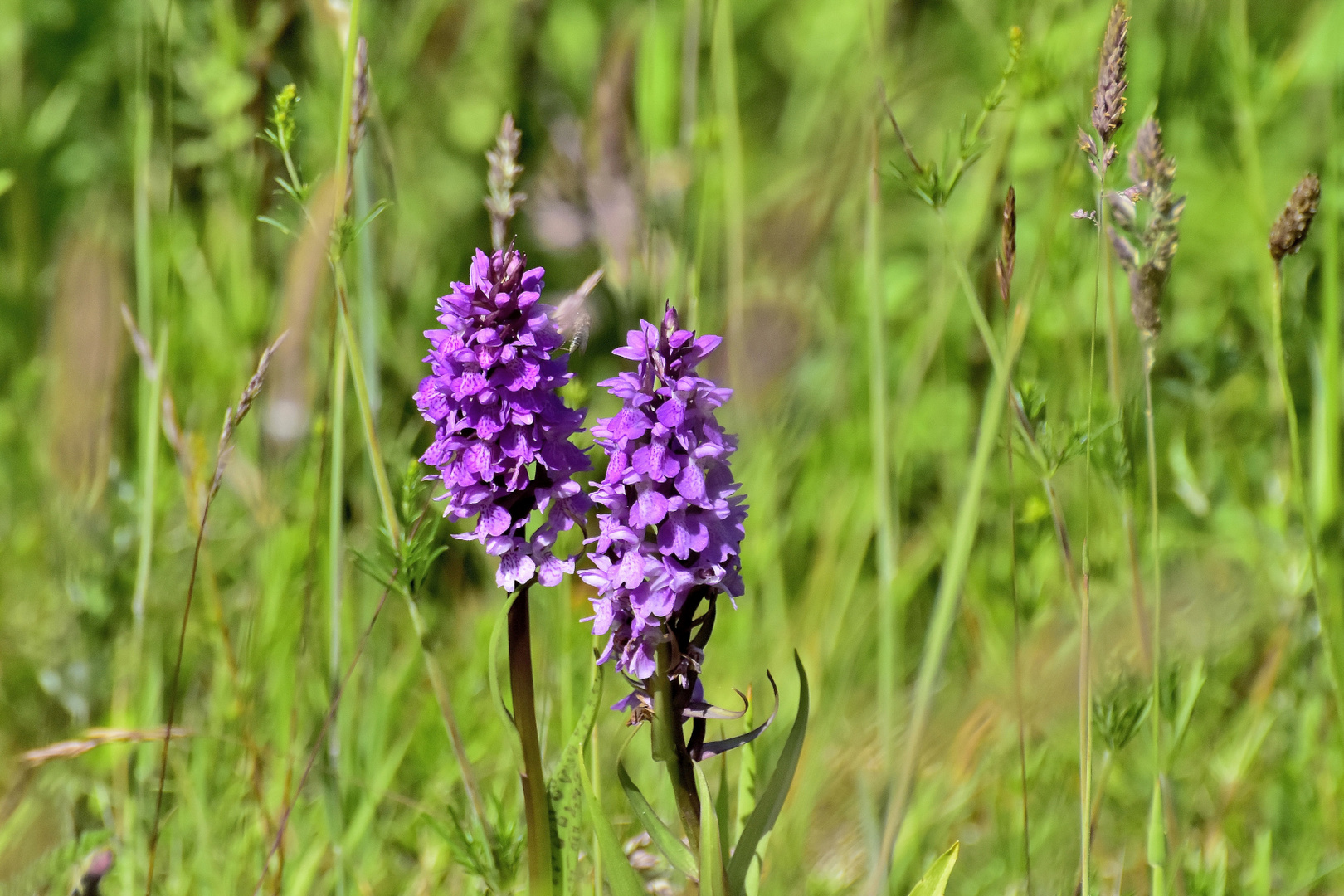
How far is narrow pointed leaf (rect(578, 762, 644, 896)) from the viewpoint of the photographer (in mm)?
901

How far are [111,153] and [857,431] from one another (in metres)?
1.80

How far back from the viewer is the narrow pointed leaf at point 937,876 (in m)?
0.97

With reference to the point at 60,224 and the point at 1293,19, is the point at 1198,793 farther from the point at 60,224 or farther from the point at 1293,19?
the point at 60,224

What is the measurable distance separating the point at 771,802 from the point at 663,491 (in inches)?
11.3

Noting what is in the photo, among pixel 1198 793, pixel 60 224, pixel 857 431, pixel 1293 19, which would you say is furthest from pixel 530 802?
pixel 1293 19

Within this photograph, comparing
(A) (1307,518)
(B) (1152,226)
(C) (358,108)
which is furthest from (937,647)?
(C) (358,108)

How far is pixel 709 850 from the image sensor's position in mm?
913

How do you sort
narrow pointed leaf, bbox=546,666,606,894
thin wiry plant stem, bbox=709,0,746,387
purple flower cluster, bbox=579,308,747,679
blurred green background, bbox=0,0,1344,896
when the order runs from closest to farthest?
purple flower cluster, bbox=579,308,747,679 < narrow pointed leaf, bbox=546,666,606,894 < blurred green background, bbox=0,0,1344,896 < thin wiry plant stem, bbox=709,0,746,387

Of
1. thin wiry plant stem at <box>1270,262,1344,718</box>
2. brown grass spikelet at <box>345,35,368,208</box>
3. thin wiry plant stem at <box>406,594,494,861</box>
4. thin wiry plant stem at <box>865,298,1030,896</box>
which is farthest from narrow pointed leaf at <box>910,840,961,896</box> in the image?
brown grass spikelet at <box>345,35,368,208</box>

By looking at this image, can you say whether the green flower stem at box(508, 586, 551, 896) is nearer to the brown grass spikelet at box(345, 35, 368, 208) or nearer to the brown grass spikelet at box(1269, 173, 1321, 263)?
the brown grass spikelet at box(345, 35, 368, 208)

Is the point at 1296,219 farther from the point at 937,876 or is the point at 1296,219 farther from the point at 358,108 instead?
the point at 358,108

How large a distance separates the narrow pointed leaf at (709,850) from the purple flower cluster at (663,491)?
0.35 feet

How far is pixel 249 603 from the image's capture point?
67.9 inches

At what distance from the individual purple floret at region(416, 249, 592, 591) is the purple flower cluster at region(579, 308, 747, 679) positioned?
0.20 feet
